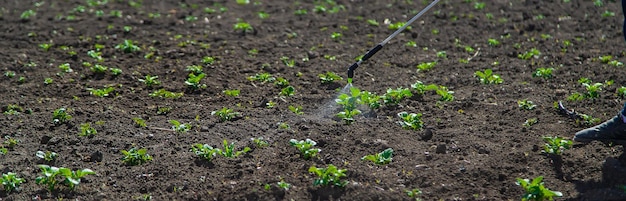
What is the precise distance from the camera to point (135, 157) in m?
5.17

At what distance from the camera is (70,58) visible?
25.3 feet

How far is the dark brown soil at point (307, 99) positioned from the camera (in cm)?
474

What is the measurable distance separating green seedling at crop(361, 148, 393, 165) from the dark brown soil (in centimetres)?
5

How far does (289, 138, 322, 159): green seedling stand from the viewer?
4945 mm

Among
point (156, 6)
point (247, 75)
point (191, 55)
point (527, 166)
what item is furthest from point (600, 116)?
point (156, 6)

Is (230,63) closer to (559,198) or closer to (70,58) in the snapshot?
(70,58)

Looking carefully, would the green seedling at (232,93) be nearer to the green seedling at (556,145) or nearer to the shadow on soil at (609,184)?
the green seedling at (556,145)

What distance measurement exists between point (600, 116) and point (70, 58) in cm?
500

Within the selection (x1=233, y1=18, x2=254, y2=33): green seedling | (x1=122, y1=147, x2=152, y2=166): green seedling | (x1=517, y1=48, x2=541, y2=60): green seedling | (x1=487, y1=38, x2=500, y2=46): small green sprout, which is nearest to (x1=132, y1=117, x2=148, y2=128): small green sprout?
(x1=122, y1=147, x2=152, y2=166): green seedling

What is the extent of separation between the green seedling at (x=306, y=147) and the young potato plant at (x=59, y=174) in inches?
50.5

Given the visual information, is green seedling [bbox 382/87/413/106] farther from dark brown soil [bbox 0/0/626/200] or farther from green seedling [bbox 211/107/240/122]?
green seedling [bbox 211/107/240/122]

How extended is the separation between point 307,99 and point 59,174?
218 cm

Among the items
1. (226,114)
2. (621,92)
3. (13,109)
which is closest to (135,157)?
(226,114)

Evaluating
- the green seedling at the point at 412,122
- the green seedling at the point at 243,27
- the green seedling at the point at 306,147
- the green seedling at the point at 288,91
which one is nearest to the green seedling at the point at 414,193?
the green seedling at the point at 306,147
